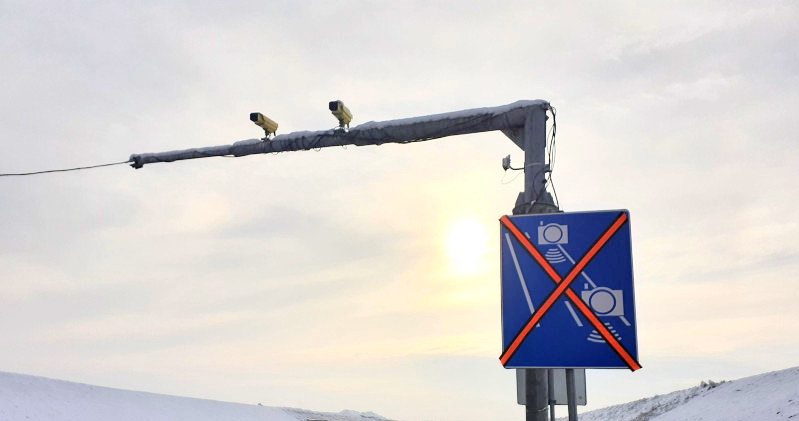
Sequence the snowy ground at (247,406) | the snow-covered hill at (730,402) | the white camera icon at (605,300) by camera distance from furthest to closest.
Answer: the snow-covered hill at (730,402), the snowy ground at (247,406), the white camera icon at (605,300)

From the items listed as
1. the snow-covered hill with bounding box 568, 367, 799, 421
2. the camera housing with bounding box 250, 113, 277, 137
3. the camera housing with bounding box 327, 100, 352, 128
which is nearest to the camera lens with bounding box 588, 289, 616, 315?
the camera housing with bounding box 327, 100, 352, 128

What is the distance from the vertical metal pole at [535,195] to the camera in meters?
8.57

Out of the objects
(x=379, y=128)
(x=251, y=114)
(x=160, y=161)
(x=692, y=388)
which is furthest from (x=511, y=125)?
(x=692, y=388)

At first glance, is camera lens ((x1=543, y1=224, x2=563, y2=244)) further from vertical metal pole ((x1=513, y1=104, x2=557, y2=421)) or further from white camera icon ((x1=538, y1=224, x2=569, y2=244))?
vertical metal pole ((x1=513, y1=104, x2=557, y2=421))

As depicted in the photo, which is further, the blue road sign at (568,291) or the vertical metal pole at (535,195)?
the vertical metal pole at (535,195)

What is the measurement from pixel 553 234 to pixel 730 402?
2619cm

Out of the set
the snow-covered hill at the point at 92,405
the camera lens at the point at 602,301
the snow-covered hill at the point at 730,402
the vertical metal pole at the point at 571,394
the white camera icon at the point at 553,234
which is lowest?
the vertical metal pole at the point at 571,394

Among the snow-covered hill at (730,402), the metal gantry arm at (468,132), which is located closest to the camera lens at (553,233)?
the metal gantry arm at (468,132)

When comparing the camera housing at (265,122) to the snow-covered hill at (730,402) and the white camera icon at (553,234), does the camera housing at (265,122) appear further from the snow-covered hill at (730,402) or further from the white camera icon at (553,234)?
the snow-covered hill at (730,402)

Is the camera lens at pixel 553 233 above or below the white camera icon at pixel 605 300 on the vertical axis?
above

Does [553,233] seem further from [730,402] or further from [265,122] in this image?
[730,402]

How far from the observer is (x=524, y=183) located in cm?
995

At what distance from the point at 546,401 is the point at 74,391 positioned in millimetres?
17081

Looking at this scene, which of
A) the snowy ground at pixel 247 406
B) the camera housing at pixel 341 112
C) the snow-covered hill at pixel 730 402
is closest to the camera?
→ the camera housing at pixel 341 112
